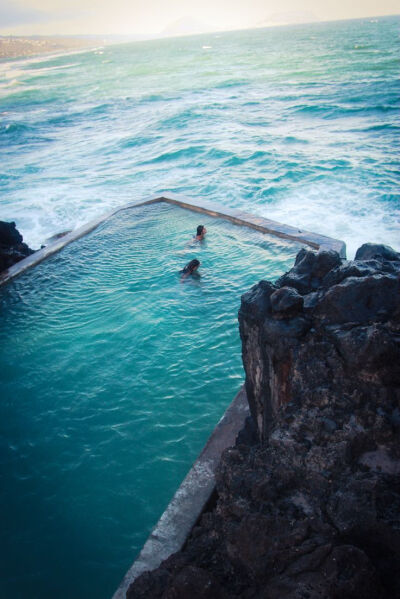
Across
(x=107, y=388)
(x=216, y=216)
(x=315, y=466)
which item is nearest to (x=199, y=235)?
(x=216, y=216)

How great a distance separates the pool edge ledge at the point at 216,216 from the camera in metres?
9.21

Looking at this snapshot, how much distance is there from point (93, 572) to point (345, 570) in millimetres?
3326

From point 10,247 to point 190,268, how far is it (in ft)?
19.1

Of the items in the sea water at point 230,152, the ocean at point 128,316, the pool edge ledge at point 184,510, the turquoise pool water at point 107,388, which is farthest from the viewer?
the sea water at point 230,152

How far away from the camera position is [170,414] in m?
5.95

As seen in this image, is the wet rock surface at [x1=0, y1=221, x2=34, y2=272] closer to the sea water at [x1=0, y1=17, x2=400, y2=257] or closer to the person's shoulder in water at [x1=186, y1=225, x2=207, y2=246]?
the sea water at [x1=0, y1=17, x2=400, y2=257]

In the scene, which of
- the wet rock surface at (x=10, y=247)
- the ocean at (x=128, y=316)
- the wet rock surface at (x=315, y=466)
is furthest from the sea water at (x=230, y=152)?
the wet rock surface at (x=315, y=466)

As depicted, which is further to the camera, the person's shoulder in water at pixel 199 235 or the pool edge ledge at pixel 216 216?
the person's shoulder in water at pixel 199 235

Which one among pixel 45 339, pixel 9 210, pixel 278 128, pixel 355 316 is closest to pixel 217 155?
pixel 278 128

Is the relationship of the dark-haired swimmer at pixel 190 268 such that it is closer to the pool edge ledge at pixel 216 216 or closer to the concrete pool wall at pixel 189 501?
the pool edge ledge at pixel 216 216

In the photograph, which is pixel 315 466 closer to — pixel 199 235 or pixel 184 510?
pixel 184 510

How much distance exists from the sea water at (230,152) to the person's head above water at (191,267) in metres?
5.50

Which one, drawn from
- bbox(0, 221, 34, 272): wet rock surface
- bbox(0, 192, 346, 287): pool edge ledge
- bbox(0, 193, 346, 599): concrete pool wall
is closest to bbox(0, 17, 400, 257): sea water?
bbox(0, 221, 34, 272): wet rock surface

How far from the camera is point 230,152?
21.6m
